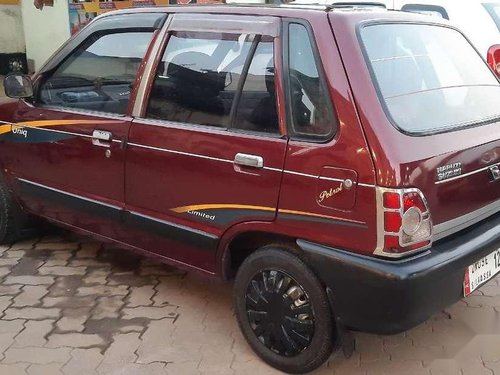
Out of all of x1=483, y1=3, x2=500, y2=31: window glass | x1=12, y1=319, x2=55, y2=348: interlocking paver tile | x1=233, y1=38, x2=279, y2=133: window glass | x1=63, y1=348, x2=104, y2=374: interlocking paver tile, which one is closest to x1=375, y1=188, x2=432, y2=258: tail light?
x1=233, y1=38, x2=279, y2=133: window glass

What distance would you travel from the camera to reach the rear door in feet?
9.09

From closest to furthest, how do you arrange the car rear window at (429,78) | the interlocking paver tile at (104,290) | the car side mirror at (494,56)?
the car rear window at (429,78) < the interlocking paver tile at (104,290) < the car side mirror at (494,56)

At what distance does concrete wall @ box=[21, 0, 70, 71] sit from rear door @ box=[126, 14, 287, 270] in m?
6.88

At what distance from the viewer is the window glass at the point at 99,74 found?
11.2ft

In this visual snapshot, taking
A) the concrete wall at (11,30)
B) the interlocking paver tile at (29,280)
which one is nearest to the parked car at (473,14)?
the interlocking paver tile at (29,280)

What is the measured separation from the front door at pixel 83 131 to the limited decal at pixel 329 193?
129 centimetres

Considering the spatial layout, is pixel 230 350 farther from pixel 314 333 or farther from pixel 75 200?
pixel 75 200

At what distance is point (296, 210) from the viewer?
2.63 meters

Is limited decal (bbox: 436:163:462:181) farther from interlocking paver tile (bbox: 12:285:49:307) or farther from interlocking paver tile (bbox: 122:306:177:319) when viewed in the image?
interlocking paver tile (bbox: 12:285:49:307)

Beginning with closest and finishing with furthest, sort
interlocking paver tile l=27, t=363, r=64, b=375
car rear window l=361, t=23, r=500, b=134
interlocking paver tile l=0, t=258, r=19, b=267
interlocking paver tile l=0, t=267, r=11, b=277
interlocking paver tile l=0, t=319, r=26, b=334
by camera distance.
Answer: car rear window l=361, t=23, r=500, b=134
interlocking paver tile l=27, t=363, r=64, b=375
interlocking paver tile l=0, t=319, r=26, b=334
interlocking paver tile l=0, t=267, r=11, b=277
interlocking paver tile l=0, t=258, r=19, b=267

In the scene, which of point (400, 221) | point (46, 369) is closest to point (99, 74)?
point (46, 369)

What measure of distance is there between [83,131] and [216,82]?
0.99 metres

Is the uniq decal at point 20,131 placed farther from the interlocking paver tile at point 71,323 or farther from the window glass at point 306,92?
the window glass at point 306,92

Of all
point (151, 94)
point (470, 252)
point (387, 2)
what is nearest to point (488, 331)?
point (470, 252)
